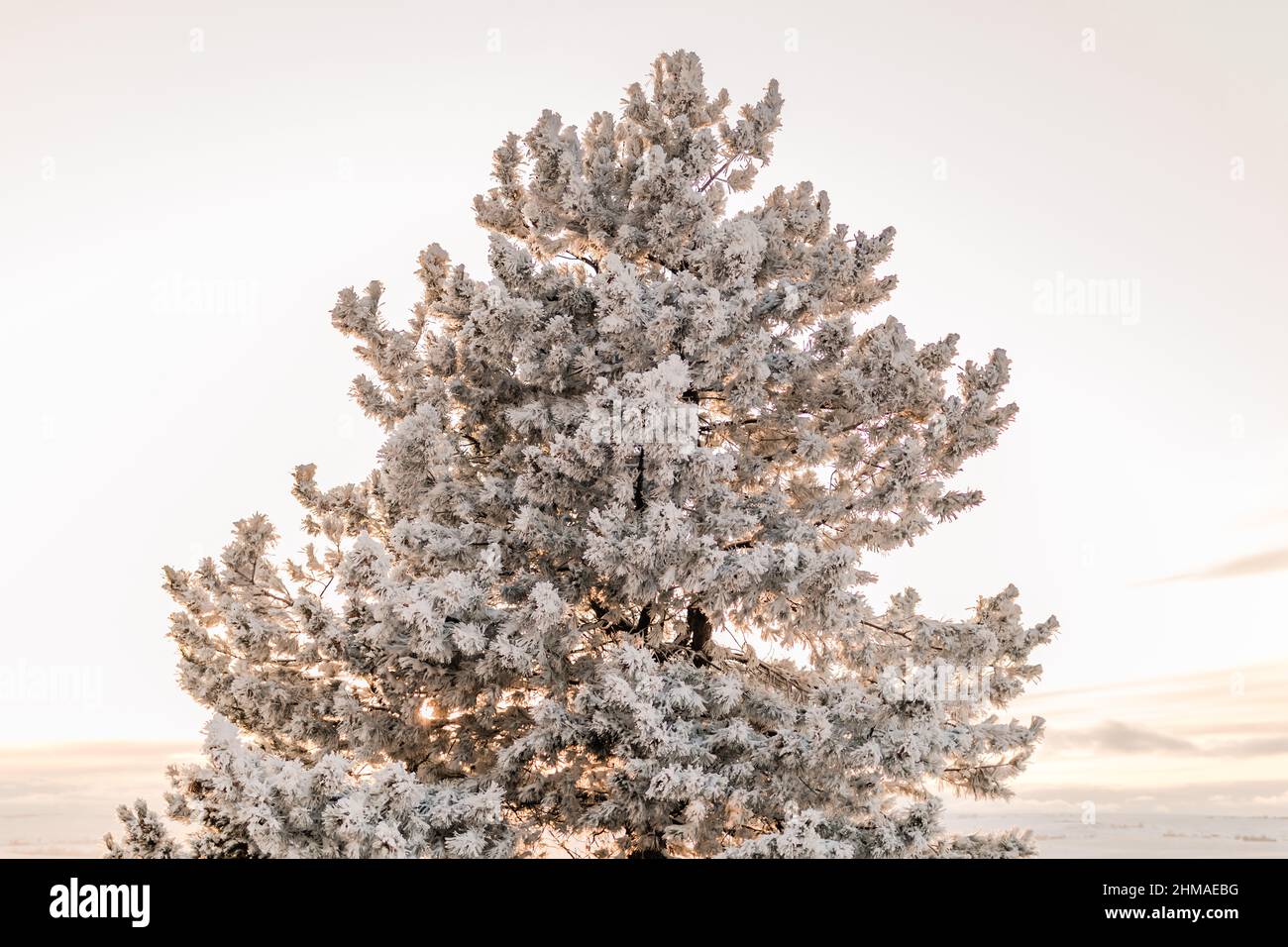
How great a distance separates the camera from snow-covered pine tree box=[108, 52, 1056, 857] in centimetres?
1024

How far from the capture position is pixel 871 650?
12.1 m

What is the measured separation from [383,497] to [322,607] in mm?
2136

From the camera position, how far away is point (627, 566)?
1091cm

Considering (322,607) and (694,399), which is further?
(694,399)

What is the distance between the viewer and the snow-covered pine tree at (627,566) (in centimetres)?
1024

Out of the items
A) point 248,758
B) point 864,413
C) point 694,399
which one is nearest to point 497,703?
point 248,758

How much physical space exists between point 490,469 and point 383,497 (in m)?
1.31
